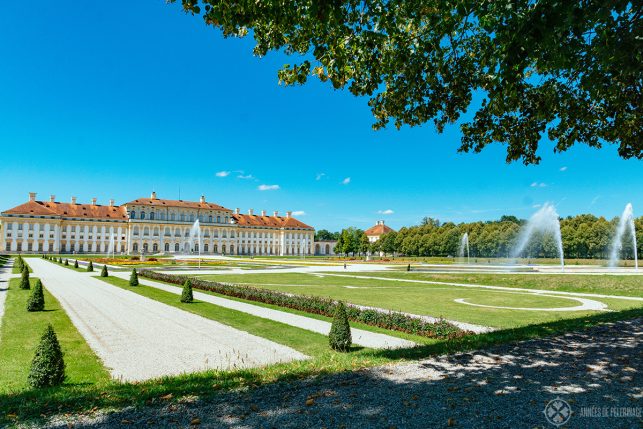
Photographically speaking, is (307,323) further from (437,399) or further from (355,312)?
(437,399)

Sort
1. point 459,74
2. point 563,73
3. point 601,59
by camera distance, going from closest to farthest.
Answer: point 601,59
point 563,73
point 459,74

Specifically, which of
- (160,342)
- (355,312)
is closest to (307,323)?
(355,312)

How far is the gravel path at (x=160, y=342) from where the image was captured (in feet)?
25.6

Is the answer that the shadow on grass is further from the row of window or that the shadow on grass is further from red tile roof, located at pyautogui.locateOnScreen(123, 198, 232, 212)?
red tile roof, located at pyautogui.locateOnScreen(123, 198, 232, 212)

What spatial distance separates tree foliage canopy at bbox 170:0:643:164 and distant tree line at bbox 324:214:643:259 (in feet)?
202

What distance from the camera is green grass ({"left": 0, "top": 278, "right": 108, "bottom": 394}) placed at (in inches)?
277

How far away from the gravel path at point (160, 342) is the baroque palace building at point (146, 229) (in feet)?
243

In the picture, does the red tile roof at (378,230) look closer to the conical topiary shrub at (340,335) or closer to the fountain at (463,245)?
the fountain at (463,245)

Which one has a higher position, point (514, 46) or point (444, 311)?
point (514, 46)

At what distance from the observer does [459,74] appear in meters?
8.12

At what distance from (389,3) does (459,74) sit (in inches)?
109

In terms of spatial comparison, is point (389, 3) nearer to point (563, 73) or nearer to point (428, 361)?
point (563, 73)

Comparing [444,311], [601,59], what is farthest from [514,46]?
[444,311]

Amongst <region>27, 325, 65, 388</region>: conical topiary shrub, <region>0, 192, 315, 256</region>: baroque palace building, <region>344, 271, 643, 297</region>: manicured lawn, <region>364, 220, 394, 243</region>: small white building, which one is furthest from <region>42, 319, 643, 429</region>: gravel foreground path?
<region>364, 220, 394, 243</region>: small white building
